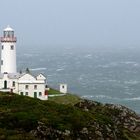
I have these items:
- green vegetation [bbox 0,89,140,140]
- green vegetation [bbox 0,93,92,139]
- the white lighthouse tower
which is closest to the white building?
the white lighthouse tower

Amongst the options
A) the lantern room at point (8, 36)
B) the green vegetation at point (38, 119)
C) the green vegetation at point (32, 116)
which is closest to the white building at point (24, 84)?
the lantern room at point (8, 36)

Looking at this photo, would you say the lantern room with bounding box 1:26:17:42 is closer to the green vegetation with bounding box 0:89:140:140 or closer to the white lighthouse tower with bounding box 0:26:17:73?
the white lighthouse tower with bounding box 0:26:17:73

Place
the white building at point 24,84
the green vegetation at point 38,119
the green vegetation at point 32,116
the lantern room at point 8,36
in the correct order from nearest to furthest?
the green vegetation at point 38,119 < the green vegetation at point 32,116 < the white building at point 24,84 < the lantern room at point 8,36

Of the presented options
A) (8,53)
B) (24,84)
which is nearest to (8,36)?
(8,53)

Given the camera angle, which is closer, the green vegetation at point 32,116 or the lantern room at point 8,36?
the green vegetation at point 32,116

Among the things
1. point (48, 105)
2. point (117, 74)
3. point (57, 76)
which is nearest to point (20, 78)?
point (48, 105)

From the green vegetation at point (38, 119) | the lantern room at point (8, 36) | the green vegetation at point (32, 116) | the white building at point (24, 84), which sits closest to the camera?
the green vegetation at point (38, 119)

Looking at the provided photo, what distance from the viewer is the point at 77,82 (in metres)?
95.5

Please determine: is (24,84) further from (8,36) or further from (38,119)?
(38,119)

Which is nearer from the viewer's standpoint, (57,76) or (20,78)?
(20,78)

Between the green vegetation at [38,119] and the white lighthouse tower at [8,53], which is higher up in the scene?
the white lighthouse tower at [8,53]

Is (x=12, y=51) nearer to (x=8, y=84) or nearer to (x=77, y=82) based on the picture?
(x=8, y=84)

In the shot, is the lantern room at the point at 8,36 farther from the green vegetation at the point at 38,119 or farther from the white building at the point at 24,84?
the green vegetation at the point at 38,119

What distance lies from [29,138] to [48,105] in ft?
23.5
